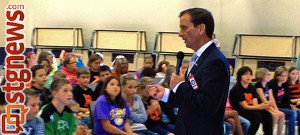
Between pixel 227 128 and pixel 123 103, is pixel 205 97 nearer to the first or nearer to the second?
pixel 123 103

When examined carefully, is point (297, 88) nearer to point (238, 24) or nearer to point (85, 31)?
point (238, 24)

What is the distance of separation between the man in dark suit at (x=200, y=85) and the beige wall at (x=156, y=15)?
35.9 ft

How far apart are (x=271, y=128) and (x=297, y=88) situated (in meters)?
0.95

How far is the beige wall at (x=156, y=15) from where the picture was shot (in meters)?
13.2

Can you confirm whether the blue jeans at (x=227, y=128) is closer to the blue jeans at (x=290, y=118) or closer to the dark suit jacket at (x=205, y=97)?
the blue jeans at (x=290, y=118)

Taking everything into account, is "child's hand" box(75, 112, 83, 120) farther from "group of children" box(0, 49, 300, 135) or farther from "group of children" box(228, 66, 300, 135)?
"group of children" box(228, 66, 300, 135)

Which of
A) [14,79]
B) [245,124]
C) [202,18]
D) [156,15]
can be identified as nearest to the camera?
[202,18]

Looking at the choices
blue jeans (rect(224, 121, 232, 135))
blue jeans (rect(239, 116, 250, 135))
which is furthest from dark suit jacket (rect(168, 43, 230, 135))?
blue jeans (rect(239, 116, 250, 135))

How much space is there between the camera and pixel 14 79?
4.32 m

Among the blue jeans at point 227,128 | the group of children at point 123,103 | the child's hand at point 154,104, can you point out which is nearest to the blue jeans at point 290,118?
the group of children at point 123,103

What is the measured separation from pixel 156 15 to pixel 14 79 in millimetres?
10181

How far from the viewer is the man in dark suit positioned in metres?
2.54

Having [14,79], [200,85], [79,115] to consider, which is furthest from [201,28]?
[79,115]

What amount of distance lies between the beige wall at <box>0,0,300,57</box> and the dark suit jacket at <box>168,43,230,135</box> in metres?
10.9
